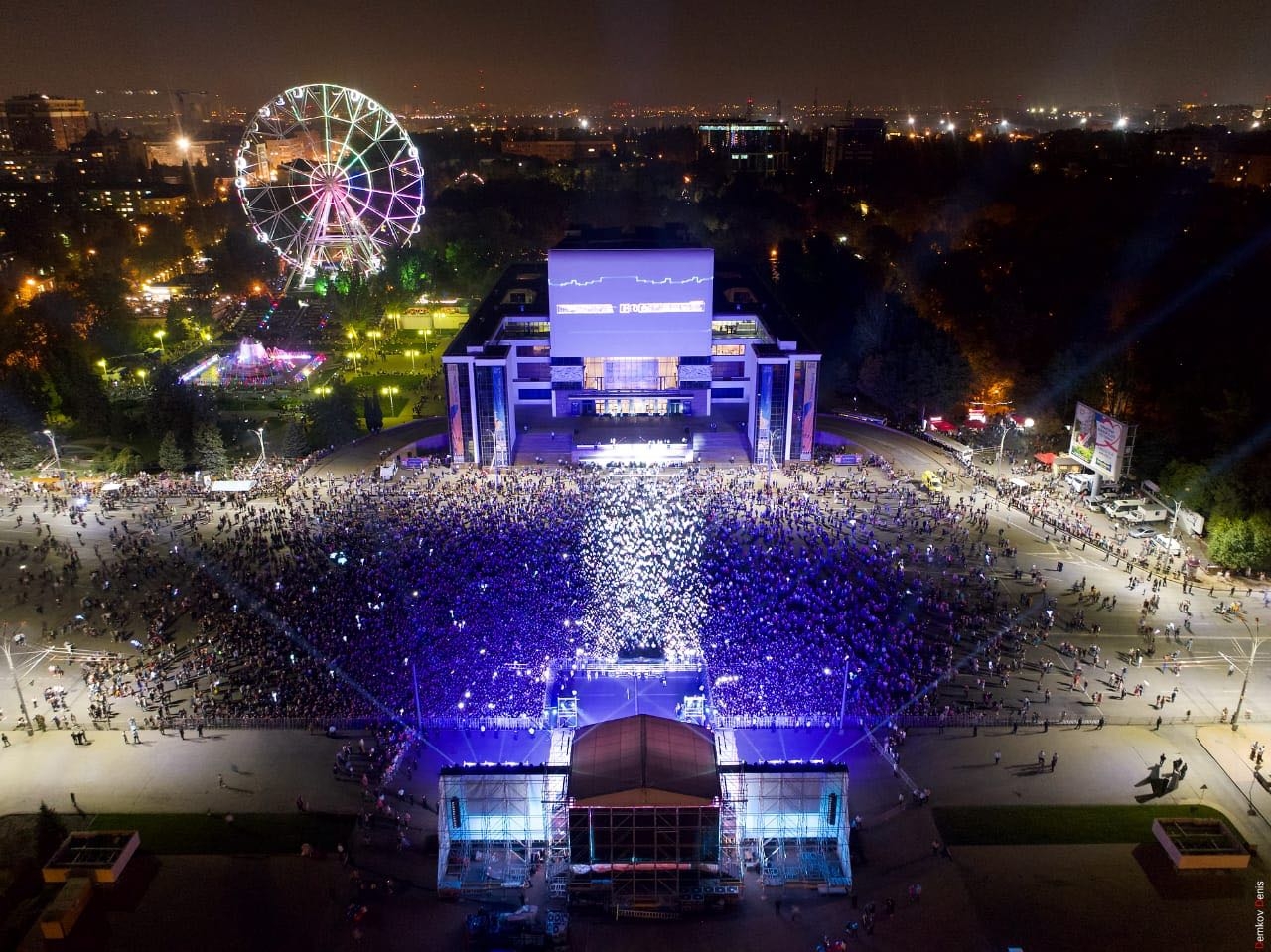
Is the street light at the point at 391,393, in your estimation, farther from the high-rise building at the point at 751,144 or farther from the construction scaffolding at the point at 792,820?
the high-rise building at the point at 751,144

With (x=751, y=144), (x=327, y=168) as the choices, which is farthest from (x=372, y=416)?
(x=751, y=144)

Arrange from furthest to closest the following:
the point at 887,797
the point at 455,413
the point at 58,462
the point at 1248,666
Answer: the point at 58,462
the point at 455,413
the point at 1248,666
the point at 887,797

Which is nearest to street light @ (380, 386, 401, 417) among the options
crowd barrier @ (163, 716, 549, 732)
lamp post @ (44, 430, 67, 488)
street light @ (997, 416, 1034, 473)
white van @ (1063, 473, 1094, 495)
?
lamp post @ (44, 430, 67, 488)

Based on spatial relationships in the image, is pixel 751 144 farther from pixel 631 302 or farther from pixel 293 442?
pixel 293 442

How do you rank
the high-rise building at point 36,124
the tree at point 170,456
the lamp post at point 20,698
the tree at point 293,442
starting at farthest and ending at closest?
the high-rise building at point 36,124
the tree at point 293,442
the tree at point 170,456
the lamp post at point 20,698

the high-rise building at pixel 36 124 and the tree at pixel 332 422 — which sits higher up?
the high-rise building at pixel 36 124

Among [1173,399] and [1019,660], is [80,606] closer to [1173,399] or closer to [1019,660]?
[1019,660]

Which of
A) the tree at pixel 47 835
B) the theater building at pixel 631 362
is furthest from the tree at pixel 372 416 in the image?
the tree at pixel 47 835
